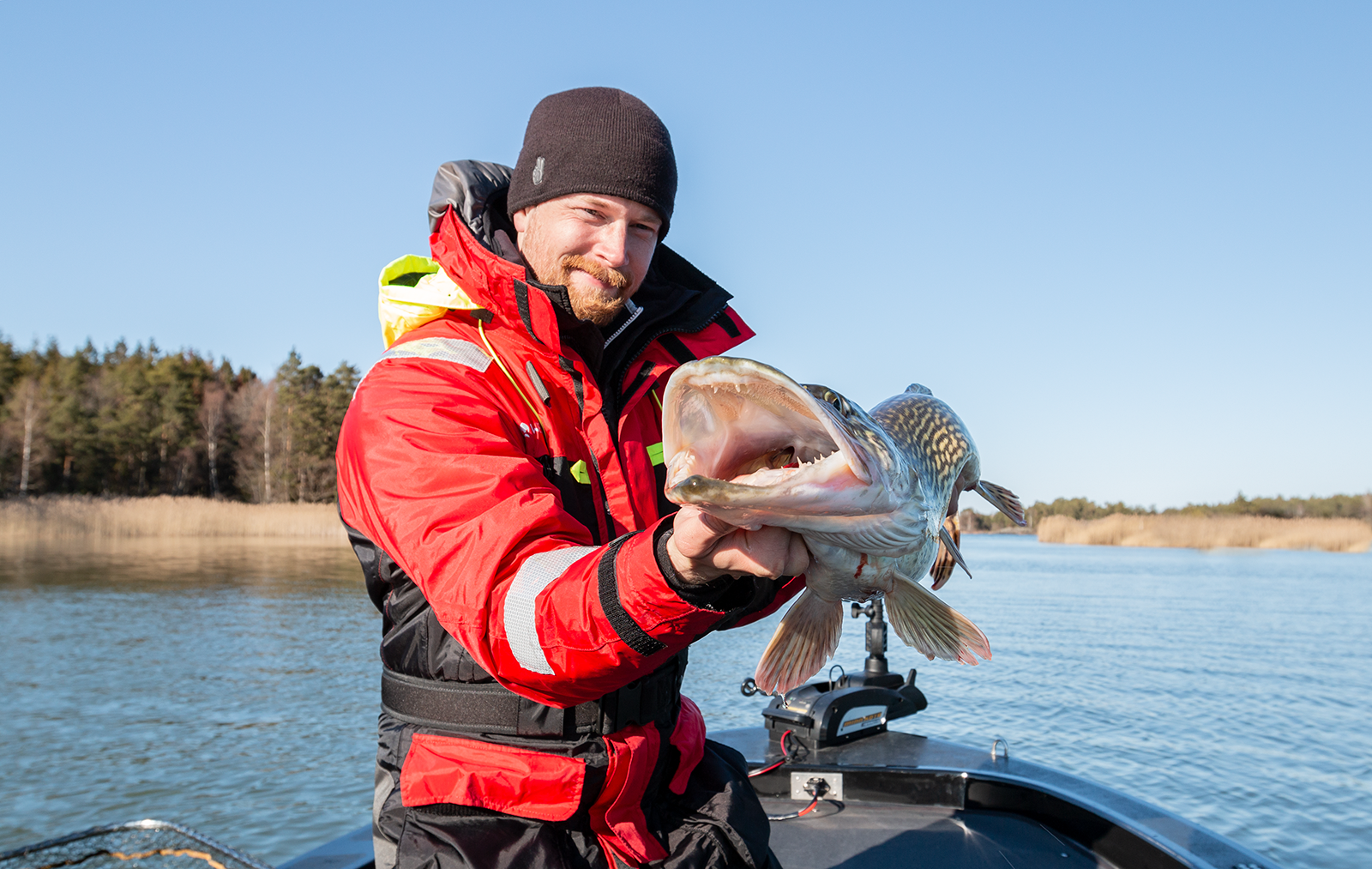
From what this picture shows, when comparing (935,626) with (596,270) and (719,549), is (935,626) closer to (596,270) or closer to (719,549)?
(719,549)

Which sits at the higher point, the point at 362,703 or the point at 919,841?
the point at 919,841

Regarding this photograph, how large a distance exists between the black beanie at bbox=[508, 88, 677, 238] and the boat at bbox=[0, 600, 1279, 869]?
5.75 ft

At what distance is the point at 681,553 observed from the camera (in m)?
1.14

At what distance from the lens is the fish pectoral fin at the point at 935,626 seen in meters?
1.71

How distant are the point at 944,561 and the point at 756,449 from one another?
1.37 metres

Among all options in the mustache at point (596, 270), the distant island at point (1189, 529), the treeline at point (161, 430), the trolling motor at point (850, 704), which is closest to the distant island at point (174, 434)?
the treeline at point (161, 430)

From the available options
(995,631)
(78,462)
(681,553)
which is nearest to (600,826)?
(681,553)

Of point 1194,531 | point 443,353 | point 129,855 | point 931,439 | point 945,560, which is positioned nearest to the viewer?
point 443,353

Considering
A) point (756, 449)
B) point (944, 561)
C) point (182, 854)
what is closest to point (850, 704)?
point (944, 561)

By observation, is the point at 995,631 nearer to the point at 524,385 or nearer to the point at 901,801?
the point at 901,801

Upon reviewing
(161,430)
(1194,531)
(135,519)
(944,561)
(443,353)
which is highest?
(161,430)

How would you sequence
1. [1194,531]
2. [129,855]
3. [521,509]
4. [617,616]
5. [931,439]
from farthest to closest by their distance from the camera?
[1194,531], [129,855], [931,439], [521,509], [617,616]

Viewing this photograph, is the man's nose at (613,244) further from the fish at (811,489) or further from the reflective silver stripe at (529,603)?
the reflective silver stripe at (529,603)

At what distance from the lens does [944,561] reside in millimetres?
2369
